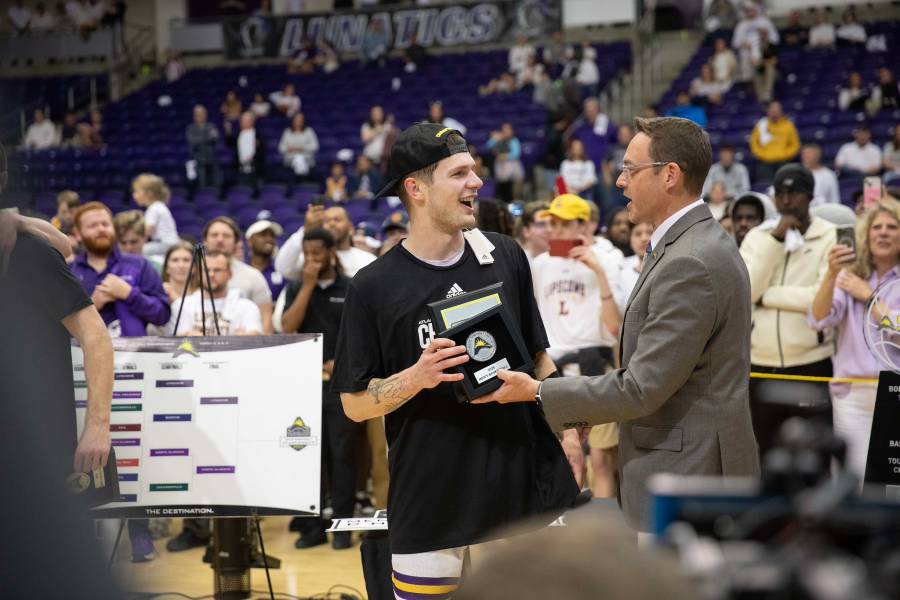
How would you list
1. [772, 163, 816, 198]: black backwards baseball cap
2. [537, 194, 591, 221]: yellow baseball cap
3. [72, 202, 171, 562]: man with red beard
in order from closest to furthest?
[772, 163, 816, 198]: black backwards baseball cap → [72, 202, 171, 562]: man with red beard → [537, 194, 591, 221]: yellow baseball cap

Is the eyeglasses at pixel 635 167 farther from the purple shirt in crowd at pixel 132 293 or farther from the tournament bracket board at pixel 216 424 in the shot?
the purple shirt in crowd at pixel 132 293

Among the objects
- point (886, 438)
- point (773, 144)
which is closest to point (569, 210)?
point (886, 438)

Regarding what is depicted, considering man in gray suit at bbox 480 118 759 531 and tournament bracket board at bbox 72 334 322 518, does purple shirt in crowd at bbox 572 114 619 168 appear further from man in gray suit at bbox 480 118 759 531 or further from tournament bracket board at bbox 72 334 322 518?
man in gray suit at bbox 480 118 759 531

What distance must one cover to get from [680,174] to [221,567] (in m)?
2.86

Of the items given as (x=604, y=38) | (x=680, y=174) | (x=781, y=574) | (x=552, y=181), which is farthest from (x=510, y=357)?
(x=604, y=38)

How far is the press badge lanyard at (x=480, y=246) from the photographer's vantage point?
2896 mm

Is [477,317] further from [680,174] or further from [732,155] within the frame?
[732,155]

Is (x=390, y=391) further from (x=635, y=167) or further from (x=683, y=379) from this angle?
(x=635, y=167)

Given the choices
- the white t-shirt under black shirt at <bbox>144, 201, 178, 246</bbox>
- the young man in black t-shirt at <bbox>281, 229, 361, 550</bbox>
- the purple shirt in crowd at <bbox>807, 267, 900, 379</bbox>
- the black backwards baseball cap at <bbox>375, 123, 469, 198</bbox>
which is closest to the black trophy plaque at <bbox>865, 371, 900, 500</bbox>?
the purple shirt in crowd at <bbox>807, 267, 900, 379</bbox>

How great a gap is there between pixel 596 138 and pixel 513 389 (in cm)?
1045

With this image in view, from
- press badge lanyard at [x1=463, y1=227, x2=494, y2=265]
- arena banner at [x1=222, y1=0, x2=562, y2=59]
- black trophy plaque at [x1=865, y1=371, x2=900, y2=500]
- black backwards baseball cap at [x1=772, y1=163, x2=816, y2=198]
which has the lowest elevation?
black trophy plaque at [x1=865, y1=371, x2=900, y2=500]

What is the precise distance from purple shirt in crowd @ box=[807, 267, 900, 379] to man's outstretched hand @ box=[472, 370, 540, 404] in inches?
90.2

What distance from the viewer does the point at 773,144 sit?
38.9ft

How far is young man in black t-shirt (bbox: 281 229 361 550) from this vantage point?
5730 millimetres
